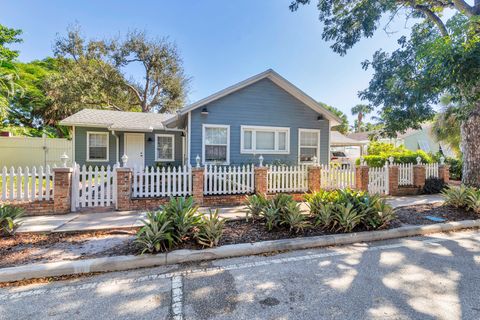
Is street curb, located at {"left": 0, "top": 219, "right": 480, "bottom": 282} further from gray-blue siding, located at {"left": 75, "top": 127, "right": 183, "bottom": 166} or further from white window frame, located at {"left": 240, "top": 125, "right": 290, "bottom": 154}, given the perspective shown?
gray-blue siding, located at {"left": 75, "top": 127, "right": 183, "bottom": 166}

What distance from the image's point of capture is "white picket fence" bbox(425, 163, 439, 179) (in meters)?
10.1

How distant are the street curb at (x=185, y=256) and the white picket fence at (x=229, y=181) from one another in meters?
3.71

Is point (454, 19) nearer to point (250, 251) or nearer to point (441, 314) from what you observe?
point (441, 314)

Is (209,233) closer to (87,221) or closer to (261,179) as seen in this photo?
(87,221)

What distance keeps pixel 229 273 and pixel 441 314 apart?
234 centimetres

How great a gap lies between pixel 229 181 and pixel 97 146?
31.1 ft

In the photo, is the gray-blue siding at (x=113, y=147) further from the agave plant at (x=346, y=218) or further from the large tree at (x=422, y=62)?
the agave plant at (x=346, y=218)

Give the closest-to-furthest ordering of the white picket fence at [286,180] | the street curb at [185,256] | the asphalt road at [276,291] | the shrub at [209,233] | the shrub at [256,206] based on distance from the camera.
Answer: the asphalt road at [276,291] < the street curb at [185,256] < the shrub at [209,233] < the shrub at [256,206] < the white picket fence at [286,180]

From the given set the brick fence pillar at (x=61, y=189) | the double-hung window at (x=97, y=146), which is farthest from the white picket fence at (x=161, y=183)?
the double-hung window at (x=97, y=146)

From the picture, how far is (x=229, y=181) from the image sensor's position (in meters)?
7.81

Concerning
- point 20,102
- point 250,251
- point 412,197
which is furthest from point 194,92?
point 250,251

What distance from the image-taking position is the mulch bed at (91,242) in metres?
3.79

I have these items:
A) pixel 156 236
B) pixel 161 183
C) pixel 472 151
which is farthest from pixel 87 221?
pixel 472 151

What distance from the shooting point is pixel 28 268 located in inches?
129
